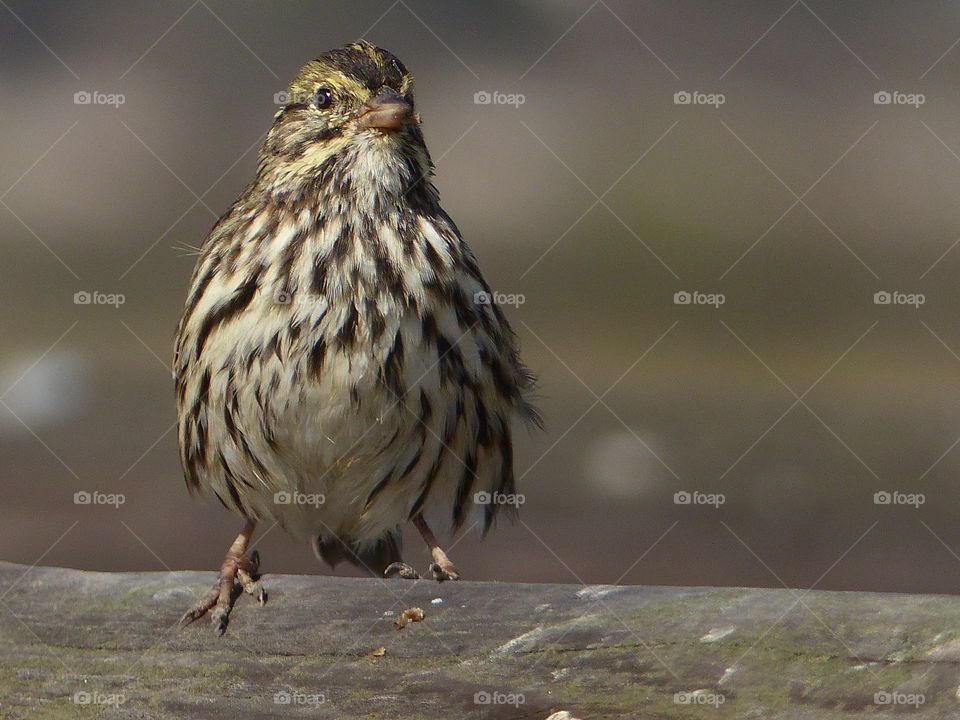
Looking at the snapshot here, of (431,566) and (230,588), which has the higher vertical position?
(431,566)

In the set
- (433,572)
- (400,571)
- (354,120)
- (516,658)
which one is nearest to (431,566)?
(433,572)

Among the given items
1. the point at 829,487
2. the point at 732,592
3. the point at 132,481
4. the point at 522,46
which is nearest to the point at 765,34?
the point at 522,46

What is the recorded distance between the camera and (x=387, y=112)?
172 inches

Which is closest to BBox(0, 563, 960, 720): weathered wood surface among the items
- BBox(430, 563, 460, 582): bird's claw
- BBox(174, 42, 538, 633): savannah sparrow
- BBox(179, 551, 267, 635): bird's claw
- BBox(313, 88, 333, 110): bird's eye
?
BBox(179, 551, 267, 635): bird's claw

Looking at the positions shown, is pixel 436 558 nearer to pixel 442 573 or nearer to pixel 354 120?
pixel 442 573

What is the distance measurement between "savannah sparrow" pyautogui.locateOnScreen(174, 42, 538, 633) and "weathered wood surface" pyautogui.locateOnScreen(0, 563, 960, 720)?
1.56 ft

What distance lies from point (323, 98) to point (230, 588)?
1.58 m

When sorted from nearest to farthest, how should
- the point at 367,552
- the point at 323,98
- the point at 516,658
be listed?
the point at 516,658, the point at 323,98, the point at 367,552

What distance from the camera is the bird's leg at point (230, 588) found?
3.95 metres

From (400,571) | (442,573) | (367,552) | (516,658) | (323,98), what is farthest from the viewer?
(367,552)

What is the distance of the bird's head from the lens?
443 centimetres

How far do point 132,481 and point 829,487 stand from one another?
14.7 feet

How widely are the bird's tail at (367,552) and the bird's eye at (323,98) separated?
1.83 m

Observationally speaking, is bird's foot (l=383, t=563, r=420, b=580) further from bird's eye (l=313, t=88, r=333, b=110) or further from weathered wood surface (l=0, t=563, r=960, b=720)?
bird's eye (l=313, t=88, r=333, b=110)
